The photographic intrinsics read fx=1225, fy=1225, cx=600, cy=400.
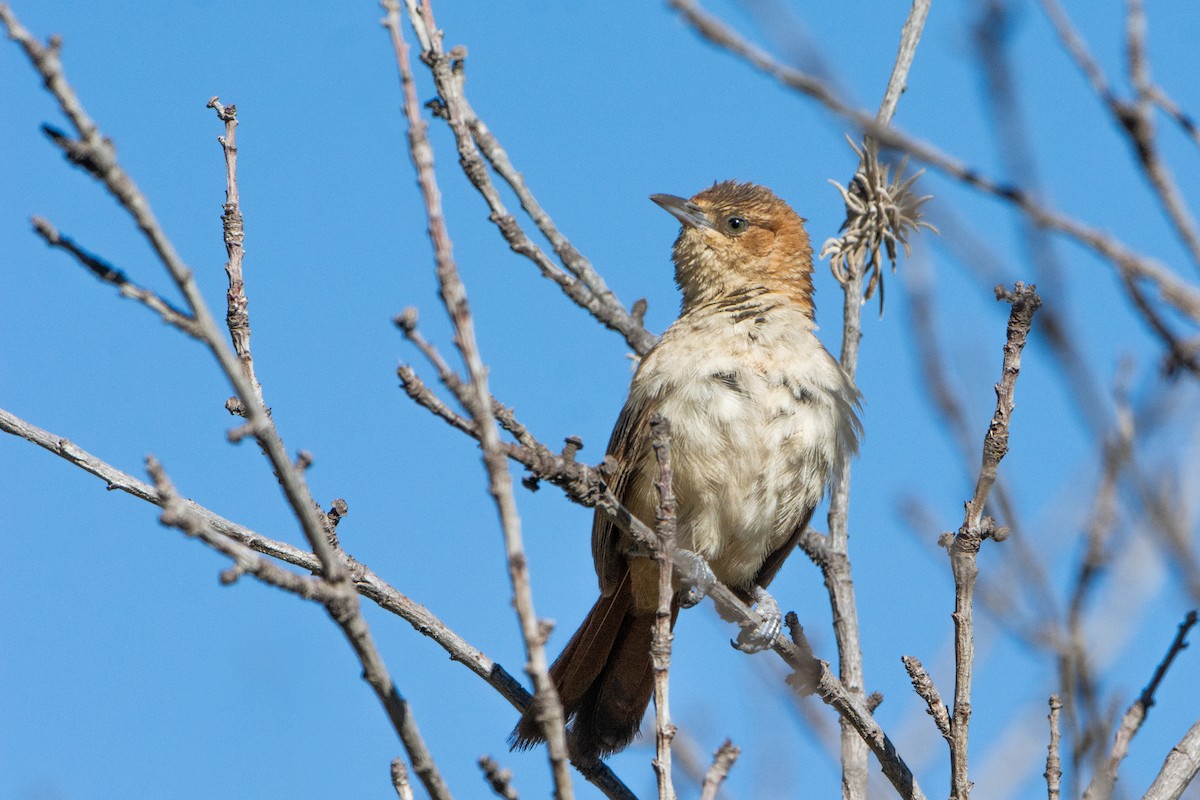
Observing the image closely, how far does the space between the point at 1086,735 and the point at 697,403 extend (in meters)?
2.99

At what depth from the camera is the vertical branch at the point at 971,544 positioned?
10.2 feet

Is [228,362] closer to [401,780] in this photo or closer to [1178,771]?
[401,780]

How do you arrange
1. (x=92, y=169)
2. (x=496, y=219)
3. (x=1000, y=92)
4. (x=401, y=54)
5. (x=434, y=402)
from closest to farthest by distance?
1. (x=1000, y=92)
2. (x=92, y=169)
3. (x=401, y=54)
4. (x=434, y=402)
5. (x=496, y=219)

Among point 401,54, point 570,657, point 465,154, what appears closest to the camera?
point 401,54

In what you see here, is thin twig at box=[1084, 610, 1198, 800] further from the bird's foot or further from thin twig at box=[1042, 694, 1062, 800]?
the bird's foot

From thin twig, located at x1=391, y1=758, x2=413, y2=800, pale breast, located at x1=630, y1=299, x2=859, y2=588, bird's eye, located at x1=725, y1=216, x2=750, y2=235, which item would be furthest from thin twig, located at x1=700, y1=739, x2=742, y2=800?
bird's eye, located at x1=725, y1=216, x2=750, y2=235

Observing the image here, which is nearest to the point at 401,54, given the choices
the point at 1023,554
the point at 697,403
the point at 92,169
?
the point at 92,169

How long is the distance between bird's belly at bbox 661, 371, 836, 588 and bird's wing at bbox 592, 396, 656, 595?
156 millimetres

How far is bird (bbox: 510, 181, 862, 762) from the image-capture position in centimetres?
493

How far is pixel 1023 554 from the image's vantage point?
6.68ft

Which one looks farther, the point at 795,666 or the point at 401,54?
the point at 795,666

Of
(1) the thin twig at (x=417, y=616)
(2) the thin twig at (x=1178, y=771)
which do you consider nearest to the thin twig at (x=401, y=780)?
(1) the thin twig at (x=417, y=616)

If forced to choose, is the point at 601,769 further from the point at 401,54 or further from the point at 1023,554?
the point at 401,54

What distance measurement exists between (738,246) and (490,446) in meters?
4.02
